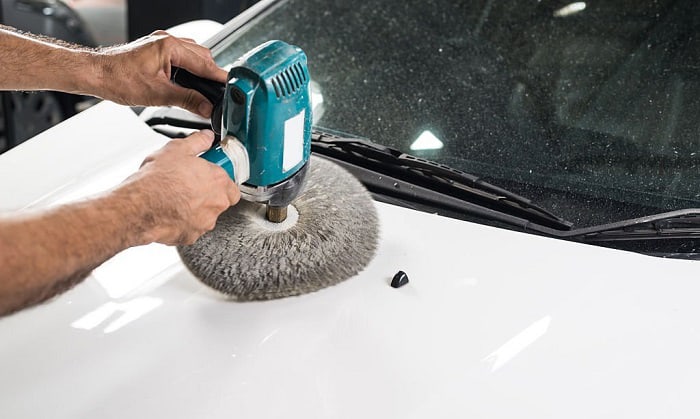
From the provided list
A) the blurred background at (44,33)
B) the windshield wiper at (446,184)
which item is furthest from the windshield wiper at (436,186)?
the blurred background at (44,33)

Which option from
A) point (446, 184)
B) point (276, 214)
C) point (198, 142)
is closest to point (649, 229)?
point (446, 184)

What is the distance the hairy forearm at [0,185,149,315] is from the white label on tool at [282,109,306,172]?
0.23 m

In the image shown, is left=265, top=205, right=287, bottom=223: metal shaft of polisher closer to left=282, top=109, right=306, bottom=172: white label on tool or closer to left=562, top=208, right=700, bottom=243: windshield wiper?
left=282, top=109, right=306, bottom=172: white label on tool

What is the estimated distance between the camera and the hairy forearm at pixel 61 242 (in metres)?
0.85

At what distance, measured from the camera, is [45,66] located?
52.9 inches

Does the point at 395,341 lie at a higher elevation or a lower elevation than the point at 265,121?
lower

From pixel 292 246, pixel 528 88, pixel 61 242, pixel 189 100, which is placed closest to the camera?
pixel 61 242

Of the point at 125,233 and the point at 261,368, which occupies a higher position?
the point at 125,233

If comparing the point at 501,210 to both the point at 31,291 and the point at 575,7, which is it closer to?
the point at 575,7

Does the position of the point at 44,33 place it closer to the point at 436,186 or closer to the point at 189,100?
the point at 189,100

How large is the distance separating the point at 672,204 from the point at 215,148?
75 centimetres

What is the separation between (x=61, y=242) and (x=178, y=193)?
16 centimetres

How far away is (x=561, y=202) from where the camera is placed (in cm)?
134

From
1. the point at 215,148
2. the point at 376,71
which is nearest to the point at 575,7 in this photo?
the point at 376,71
